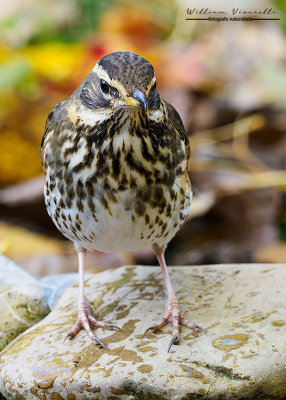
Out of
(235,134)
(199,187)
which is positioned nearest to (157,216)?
(199,187)

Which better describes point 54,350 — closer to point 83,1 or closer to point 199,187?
point 199,187

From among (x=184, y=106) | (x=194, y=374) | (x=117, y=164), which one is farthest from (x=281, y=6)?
(x=194, y=374)

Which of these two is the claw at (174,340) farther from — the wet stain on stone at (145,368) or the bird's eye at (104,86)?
the bird's eye at (104,86)

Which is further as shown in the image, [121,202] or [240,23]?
[240,23]

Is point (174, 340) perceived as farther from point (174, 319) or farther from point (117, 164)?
point (117, 164)

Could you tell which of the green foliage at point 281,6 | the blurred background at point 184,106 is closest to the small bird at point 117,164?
the blurred background at point 184,106

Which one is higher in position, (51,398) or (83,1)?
(83,1)
